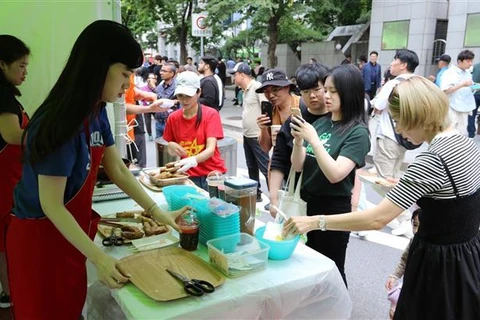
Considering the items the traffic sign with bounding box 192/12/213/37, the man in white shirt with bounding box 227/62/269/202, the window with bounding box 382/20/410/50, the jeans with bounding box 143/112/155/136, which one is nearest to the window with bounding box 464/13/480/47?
the window with bounding box 382/20/410/50

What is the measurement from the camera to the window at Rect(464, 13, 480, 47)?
39.5ft

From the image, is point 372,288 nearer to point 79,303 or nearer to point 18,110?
point 79,303

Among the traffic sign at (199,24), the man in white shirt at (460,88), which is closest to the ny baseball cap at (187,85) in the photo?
the man in white shirt at (460,88)

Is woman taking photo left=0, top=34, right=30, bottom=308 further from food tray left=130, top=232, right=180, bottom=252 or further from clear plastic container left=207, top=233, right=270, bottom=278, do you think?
clear plastic container left=207, top=233, right=270, bottom=278

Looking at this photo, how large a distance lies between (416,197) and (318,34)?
17.9 meters

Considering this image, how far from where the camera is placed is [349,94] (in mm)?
2158

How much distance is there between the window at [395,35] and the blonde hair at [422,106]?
13996 mm

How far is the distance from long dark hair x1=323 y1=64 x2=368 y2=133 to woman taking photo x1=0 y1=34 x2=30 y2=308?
5.82ft

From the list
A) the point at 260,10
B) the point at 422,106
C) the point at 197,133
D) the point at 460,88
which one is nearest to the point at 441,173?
the point at 422,106

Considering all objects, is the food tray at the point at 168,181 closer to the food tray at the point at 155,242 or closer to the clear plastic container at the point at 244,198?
the food tray at the point at 155,242

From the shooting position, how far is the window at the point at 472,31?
12.0 m

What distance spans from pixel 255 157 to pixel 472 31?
34.7 feet

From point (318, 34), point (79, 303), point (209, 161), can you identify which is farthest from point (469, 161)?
point (318, 34)

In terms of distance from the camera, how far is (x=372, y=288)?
10.6 feet
